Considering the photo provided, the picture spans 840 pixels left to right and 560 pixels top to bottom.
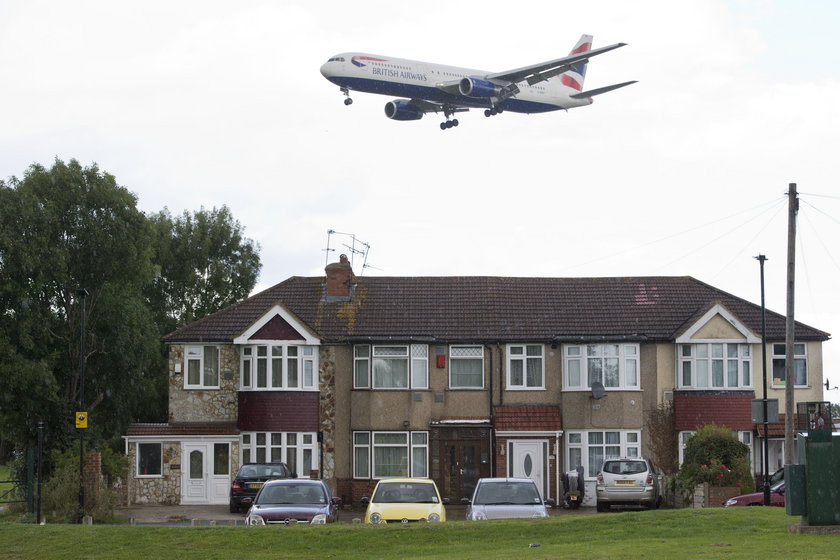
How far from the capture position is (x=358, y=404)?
41094 millimetres

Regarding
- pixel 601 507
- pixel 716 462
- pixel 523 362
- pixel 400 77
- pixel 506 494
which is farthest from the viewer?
pixel 400 77

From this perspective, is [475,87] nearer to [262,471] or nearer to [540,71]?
[540,71]

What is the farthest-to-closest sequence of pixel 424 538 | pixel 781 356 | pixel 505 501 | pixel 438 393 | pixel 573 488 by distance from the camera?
pixel 781 356, pixel 438 393, pixel 573 488, pixel 505 501, pixel 424 538

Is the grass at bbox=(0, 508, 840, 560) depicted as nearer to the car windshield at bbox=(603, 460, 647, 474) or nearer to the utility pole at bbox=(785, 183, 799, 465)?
the utility pole at bbox=(785, 183, 799, 465)

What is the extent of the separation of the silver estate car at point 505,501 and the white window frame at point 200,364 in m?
17.1

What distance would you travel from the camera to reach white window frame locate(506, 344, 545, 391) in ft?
136

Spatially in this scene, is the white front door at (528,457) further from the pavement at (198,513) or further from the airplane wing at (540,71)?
the airplane wing at (540,71)

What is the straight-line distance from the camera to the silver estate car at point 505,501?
25.0m

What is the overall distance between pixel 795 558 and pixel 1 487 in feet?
128

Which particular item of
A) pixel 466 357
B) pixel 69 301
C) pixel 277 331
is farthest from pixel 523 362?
pixel 69 301

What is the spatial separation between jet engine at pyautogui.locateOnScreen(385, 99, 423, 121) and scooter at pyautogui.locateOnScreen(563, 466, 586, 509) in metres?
19.3

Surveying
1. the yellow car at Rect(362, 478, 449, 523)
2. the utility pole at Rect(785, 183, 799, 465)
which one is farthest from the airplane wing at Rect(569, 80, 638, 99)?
the yellow car at Rect(362, 478, 449, 523)

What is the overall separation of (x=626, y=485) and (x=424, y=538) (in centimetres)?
1357

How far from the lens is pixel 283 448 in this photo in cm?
4066
